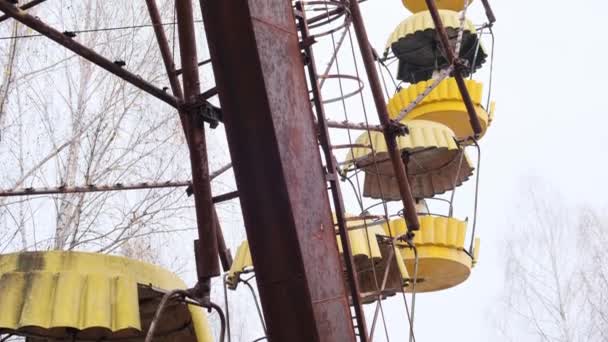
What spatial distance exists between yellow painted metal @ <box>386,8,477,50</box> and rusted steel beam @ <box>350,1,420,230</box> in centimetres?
1188

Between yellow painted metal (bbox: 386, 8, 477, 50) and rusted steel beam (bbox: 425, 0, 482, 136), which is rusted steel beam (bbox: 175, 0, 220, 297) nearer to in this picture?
rusted steel beam (bbox: 425, 0, 482, 136)

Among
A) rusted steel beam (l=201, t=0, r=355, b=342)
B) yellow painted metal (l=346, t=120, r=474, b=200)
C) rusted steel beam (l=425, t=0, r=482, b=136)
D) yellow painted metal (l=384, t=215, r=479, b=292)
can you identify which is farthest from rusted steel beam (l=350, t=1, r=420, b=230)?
yellow painted metal (l=384, t=215, r=479, b=292)

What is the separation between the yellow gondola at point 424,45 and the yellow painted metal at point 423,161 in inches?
108

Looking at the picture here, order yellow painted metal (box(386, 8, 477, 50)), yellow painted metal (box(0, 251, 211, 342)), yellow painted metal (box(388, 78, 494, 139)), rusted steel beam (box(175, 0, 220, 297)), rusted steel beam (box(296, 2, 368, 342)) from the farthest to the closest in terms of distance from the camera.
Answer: yellow painted metal (box(386, 8, 477, 50)) < yellow painted metal (box(388, 78, 494, 139)) < yellow painted metal (box(0, 251, 211, 342)) < rusted steel beam (box(175, 0, 220, 297)) < rusted steel beam (box(296, 2, 368, 342))

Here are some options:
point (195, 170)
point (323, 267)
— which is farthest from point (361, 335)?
point (195, 170)

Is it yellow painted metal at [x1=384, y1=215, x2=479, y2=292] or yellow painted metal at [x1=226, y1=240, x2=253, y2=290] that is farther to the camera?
yellow painted metal at [x1=384, y1=215, x2=479, y2=292]

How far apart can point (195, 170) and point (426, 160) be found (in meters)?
11.6

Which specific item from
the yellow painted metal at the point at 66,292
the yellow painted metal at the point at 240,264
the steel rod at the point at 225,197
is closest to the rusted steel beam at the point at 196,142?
the steel rod at the point at 225,197

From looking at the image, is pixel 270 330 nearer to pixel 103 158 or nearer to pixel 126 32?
pixel 103 158

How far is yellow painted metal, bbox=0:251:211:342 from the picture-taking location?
648cm

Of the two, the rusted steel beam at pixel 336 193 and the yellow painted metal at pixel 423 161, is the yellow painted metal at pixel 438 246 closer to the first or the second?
the yellow painted metal at pixel 423 161

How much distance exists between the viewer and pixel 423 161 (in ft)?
55.4

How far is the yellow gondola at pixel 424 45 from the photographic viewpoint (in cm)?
1914

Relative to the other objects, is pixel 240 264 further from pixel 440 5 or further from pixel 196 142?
pixel 440 5
